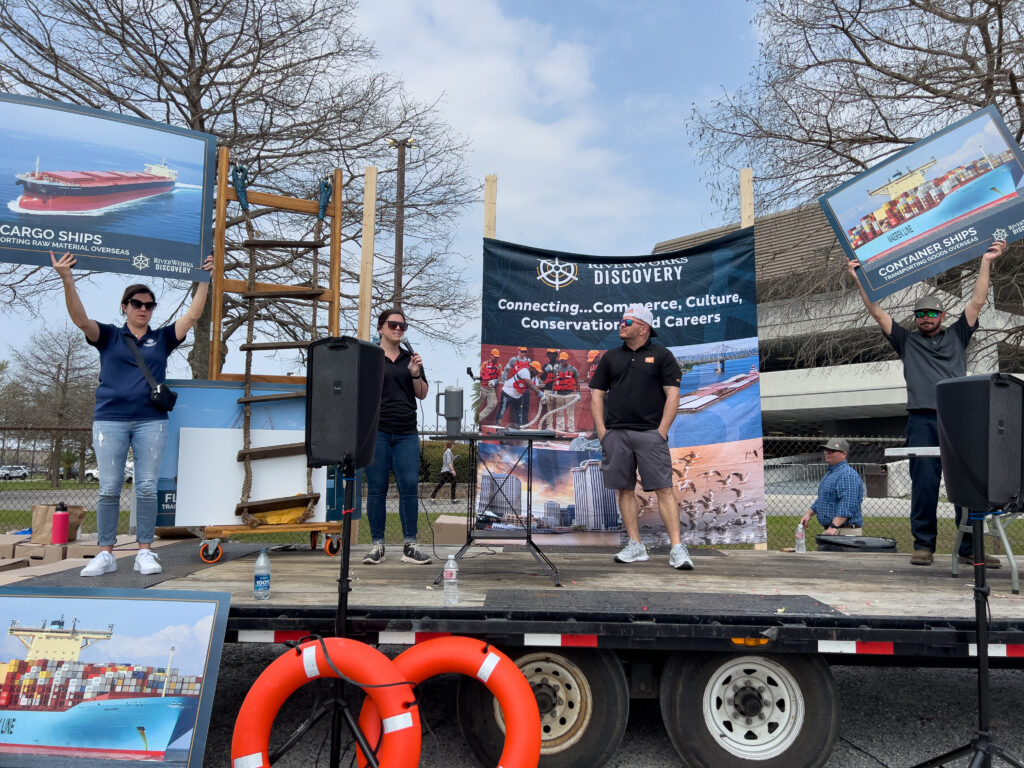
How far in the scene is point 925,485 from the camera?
4.68 meters

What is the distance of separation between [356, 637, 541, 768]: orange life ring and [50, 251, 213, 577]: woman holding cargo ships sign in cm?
193

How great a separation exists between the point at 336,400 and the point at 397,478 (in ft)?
6.01

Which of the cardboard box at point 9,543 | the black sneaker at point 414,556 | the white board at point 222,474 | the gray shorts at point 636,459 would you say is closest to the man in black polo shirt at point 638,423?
the gray shorts at point 636,459

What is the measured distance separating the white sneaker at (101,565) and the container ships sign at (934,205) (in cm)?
520

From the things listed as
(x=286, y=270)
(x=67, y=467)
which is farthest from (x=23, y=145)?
(x=67, y=467)

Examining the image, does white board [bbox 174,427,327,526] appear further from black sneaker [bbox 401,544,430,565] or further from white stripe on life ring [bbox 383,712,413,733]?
white stripe on life ring [bbox 383,712,413,733]

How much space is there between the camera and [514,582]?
13.3ft

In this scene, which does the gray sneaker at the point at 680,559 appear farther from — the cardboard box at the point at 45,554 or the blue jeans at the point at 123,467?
the cardboard box at the point at 45,554

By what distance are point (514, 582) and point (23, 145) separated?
443 centimetres

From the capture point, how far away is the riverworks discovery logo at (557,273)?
6.33m

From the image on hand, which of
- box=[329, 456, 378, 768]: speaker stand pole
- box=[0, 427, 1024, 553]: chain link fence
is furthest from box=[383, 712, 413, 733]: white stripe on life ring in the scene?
box=[0, 427, 1024, 553]: chain link fence

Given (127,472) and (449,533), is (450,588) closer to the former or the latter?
(449,533)

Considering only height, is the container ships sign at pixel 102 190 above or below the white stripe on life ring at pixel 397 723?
above

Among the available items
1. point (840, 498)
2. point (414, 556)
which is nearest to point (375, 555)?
point (414, 556)
